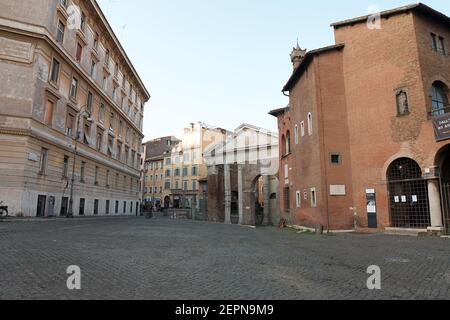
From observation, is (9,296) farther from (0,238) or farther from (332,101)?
(332,101)

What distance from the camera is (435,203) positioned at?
15695 mm

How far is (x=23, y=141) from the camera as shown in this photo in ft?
65.4

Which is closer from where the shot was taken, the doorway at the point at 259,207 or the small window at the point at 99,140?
the small window at the point at 99,140

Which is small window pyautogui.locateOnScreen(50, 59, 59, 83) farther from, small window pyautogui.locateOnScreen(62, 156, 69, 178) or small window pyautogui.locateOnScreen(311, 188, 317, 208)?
small window pyautogui.locateOnScreen(311, 188, 317, 208)

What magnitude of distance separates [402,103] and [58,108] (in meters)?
23.5

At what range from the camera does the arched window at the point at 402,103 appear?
17.5 metres

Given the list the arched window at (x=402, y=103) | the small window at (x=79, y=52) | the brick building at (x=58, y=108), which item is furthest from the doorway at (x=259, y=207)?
the small window at (x=79, y=52)

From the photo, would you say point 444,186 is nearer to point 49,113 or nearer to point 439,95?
point 439,95

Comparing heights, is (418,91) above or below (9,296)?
above

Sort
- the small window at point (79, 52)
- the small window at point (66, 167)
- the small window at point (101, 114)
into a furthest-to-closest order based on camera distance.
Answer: the small window at point (101, 114) < the small window at point (79, 52) < the small window at point (66, 167)

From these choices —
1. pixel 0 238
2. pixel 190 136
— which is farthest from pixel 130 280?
pixel 190 136

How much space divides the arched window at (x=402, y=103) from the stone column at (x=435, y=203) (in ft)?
13.6

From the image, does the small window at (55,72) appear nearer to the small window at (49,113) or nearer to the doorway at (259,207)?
the small window at (49,113)
